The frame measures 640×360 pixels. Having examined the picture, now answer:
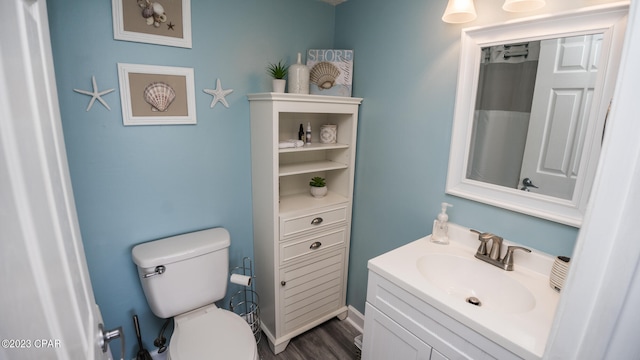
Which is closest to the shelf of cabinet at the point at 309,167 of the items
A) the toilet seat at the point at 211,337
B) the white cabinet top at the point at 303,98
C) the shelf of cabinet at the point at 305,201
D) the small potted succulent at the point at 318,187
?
the small potted succulent at the point at 318,187

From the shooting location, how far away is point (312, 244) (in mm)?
1954

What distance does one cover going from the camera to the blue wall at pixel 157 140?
1.36m

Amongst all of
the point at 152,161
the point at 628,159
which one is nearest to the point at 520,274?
the point at 628,159

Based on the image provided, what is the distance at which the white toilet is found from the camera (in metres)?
1.39

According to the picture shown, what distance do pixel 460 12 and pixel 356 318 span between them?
6.57ft

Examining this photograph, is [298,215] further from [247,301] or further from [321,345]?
[321,345]

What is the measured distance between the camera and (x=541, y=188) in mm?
1226

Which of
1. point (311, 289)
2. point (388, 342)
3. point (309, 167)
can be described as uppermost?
point (309, 167)

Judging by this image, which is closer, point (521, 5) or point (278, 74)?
point (521, 5)

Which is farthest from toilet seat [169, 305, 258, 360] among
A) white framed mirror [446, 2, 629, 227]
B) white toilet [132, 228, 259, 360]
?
white framed mirror [446, 2, 629, 227]

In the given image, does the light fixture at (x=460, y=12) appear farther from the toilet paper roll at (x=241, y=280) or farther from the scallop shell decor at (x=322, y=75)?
the toilet paper roll at (x=241, y=280)

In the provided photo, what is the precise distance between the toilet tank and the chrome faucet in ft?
4.30

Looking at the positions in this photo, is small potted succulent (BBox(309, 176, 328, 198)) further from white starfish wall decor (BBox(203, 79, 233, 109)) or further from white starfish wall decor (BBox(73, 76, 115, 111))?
white starfish wall decor (BBox(73, 76, 115, 111))

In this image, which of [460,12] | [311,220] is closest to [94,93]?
[311,220]
